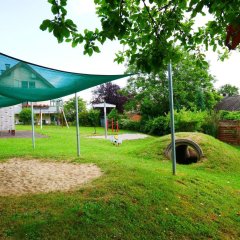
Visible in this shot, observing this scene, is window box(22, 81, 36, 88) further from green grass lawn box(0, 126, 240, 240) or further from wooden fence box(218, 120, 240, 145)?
wooden fence box(218, 120, 240, 145)

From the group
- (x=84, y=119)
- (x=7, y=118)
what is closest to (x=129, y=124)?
(x=84, y=119)

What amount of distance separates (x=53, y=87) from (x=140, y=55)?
5.79ft

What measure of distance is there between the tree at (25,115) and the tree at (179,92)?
11627 millimetres

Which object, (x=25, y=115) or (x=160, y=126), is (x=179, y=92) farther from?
(x=25, y=115)

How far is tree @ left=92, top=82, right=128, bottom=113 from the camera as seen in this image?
98.1ft

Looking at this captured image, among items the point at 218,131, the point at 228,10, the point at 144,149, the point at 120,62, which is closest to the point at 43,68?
the point at 120,62

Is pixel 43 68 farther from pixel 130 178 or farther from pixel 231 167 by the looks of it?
pixel 231 167

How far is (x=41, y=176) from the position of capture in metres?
5.39

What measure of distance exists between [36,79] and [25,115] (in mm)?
25117

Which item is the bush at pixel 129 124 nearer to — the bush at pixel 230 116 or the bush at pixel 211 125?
the bush at pixel 230 116

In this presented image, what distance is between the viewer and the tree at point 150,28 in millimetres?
2984

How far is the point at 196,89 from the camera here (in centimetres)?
2120

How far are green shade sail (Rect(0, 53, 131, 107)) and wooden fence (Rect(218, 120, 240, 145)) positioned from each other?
1159cm

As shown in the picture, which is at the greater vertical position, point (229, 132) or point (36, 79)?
point (36, 79)
